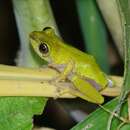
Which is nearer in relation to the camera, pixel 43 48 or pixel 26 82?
pixel 26 82

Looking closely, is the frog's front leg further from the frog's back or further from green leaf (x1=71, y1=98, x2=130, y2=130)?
green leaf (x1=71, y1=98, x2=130, y2=130)

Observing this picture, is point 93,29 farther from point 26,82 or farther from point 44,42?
point 26,82

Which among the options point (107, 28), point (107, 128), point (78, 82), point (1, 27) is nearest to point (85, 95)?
point (78, 82)

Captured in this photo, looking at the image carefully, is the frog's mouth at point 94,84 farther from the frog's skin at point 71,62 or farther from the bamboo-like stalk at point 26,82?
the bamboo-like stalk at point 26,82

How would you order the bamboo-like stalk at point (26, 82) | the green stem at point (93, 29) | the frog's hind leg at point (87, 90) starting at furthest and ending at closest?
the green stem at point (93, 29) → the frog's hind leg at point (87, 90) → the bamboo-like stalk at point (26, 82)

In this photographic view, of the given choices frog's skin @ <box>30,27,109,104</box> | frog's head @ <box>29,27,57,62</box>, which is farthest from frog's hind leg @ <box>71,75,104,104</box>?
frog's head @ <box>29,27,57,62</box>

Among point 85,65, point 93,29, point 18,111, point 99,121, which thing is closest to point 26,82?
point 18,111

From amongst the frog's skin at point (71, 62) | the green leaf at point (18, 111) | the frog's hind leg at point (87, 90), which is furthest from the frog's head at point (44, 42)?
the green leaf at point (18, 111)
